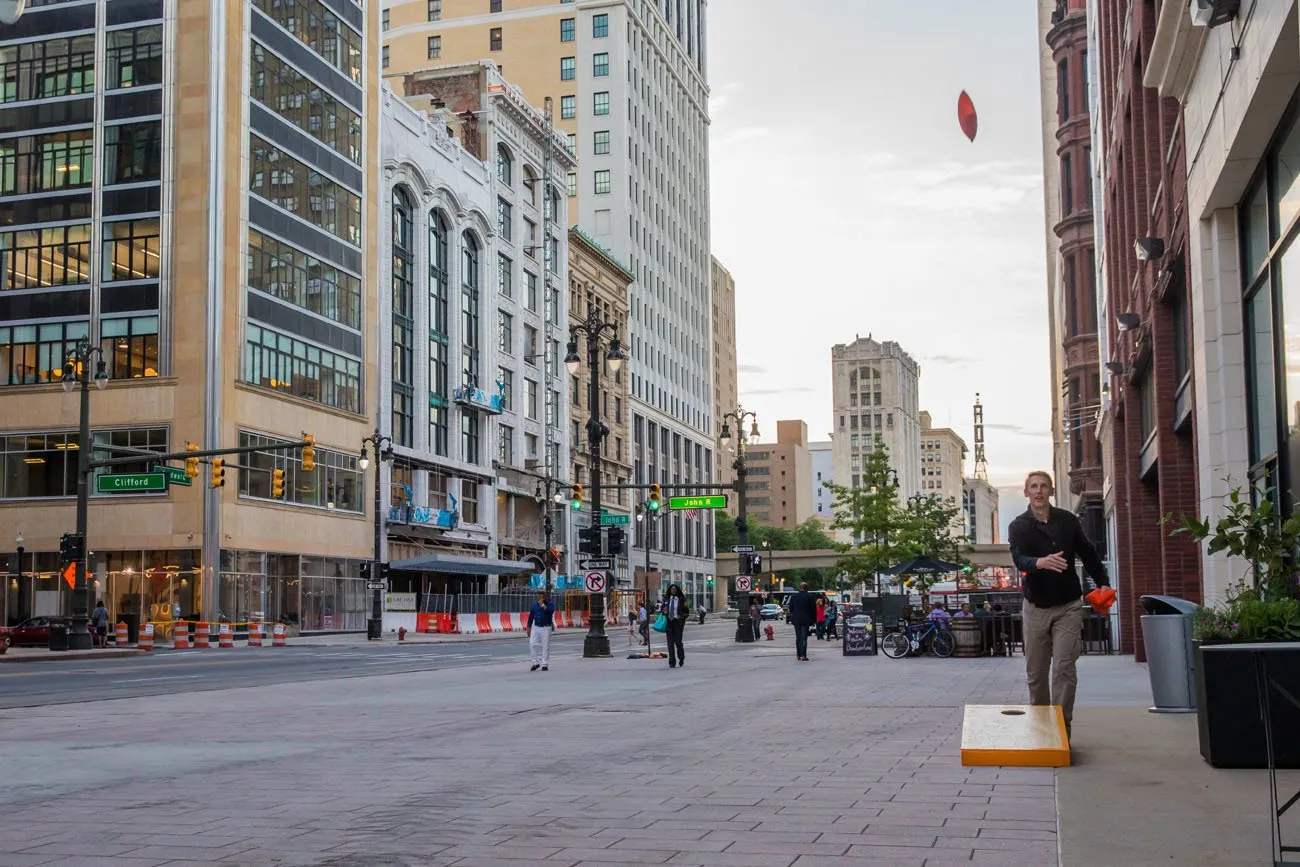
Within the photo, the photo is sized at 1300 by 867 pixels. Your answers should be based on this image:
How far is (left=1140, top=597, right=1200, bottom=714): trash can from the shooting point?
13.4 m

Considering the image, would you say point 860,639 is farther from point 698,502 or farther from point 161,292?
point 161,292

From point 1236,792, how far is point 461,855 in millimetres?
4501

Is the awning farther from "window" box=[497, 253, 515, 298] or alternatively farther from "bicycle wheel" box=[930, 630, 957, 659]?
"bicycle wheel" box=[930, 630, 957, 659]

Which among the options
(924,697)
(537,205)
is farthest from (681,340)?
(924,697)

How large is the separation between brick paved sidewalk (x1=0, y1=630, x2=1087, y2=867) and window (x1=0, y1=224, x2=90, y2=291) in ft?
146

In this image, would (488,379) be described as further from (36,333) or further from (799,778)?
(799,778)

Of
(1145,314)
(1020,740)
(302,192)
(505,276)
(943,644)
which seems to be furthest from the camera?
(505,276)

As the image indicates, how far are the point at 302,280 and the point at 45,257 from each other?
10543 mm

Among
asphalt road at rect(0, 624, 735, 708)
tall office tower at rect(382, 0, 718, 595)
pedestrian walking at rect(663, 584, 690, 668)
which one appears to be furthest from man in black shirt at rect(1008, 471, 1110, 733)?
tall office tower at rect(382, 0, 718, 595)

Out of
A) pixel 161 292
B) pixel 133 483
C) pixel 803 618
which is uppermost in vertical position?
pixel 161 292

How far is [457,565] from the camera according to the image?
71.0 m

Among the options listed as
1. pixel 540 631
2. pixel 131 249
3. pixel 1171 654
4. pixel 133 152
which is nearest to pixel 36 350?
pixel 131 249

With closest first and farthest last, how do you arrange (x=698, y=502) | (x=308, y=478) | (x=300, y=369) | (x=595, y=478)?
1. (x=595, y=478)
2. (x=698, y=502)
3. (x=300, y=369)
4. (x=308, y=478)

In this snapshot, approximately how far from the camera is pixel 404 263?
74.3 meters
